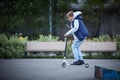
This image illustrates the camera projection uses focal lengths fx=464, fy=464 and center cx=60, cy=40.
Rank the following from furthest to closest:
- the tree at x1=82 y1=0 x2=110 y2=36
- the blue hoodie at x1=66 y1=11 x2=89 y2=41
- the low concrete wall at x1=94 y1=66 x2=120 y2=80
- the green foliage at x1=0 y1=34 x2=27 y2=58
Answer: the tree at x1=82 y1=0 x2=110 y2=36, the green foliage at x1=0 y1=34 x2=27 y2=58, the blue hoodie at x1=66 y1=11 x2=89 y2=41, the low concrete wall at x1=94 y1=66 x2=120 y2=80

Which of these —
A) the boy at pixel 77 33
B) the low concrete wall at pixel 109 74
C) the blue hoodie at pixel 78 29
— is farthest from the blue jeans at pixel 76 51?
the low concrete wall at pixel 109 74

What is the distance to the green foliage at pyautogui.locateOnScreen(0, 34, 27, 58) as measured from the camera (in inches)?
768

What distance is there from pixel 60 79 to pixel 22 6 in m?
18.0

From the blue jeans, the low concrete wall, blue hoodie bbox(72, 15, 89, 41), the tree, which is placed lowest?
the low concrete wall

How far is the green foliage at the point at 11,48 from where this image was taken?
19516 millimetres

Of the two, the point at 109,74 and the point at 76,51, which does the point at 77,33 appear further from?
the point at 109,74

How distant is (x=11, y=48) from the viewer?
65.1ft

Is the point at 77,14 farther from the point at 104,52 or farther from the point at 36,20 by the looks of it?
the point at 36,20

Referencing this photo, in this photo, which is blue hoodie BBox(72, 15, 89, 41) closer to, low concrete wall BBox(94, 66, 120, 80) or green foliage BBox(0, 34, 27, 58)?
low concrete wall BBox(94, 66, 120, 80)

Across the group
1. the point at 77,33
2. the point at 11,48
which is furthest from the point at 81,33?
the point at 11,48

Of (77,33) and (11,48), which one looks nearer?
(77,33)

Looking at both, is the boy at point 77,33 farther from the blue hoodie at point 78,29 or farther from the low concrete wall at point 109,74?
the low concrete wall at point 109,74

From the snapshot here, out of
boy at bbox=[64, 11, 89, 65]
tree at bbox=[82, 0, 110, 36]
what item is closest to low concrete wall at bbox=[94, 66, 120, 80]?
boy at bbox=[64, 11, 89, 65]

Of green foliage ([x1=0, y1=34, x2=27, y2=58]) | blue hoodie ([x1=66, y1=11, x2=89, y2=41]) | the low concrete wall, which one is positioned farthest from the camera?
green foliage ([x1=0, y1=34, x2=27, y2=58])
